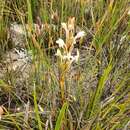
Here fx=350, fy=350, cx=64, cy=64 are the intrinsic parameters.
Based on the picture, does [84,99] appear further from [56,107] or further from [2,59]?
[2,59]

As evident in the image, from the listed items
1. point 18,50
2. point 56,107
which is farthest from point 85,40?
point 56,107

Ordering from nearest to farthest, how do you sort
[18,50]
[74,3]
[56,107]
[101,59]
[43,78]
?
1. [56,107]
2. [43,78]
3. [101,59]
4. [18,50]
5. [74,3]

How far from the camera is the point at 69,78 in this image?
1302mm

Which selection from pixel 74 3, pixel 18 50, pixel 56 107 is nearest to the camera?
pixel 56 107

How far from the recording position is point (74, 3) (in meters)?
1.75

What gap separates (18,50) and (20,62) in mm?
57

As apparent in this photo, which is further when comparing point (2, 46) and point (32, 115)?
point (2, 46)

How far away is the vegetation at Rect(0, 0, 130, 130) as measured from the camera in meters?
1.14

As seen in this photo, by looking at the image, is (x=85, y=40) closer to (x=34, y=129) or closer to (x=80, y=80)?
(x=80, y=80)

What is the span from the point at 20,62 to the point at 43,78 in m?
0.33

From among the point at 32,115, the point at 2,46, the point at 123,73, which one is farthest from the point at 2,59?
the point at 123,73

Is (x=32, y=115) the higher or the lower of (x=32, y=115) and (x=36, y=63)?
the lower

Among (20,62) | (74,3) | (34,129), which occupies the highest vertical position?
(74,3)

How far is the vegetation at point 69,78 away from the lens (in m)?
1.14
